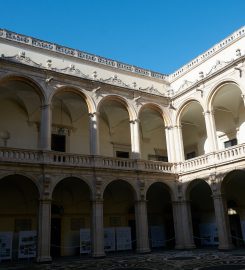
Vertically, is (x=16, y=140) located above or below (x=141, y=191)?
above

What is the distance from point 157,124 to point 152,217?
6122 mm

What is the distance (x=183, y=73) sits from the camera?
19.6m

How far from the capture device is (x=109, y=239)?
16.8 metres

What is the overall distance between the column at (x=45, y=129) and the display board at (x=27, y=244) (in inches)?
156

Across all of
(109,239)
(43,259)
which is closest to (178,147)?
(109,239)

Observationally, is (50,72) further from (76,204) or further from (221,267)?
(221,267)

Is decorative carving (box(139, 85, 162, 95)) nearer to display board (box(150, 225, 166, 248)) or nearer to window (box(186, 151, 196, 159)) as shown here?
window (box(186, 151, 196, 159))

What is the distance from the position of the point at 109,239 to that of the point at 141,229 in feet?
6.54

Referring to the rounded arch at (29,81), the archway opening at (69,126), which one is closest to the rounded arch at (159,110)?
the archway opening at (69,126)

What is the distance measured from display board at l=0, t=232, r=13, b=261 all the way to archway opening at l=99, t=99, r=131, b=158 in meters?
7.52

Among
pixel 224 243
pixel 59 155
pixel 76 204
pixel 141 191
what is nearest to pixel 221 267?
pixel 224 243

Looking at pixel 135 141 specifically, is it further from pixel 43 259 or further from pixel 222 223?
pixel 43 259

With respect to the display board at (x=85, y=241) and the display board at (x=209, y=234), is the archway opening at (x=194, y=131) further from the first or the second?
the display board at (x=85, y=241)

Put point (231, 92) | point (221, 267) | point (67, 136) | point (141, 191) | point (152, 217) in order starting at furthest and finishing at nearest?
point (152, 217) → point (67, 136) → point (231, 92) → point (141, 191) → point (221, 267)
